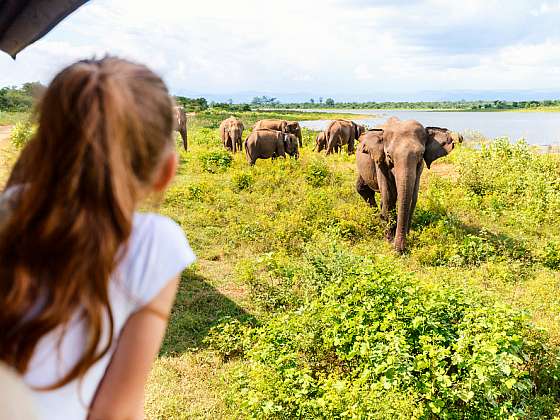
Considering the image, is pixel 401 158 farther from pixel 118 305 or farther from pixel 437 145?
pixel 118 305

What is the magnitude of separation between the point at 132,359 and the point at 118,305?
12cm

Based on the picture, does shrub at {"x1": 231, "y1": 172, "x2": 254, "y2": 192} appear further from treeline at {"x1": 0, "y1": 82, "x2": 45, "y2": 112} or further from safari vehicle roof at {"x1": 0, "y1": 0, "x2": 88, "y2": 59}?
safari vehicle roof at {"x1": 0, "y1": 0, "x2": 88, "y2": 59}

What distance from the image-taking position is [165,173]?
109 centimetres

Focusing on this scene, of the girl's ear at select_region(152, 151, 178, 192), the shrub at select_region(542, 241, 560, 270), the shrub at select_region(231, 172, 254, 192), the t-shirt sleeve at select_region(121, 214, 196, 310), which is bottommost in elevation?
the shrub at select_region(542, 241, 560, 270)

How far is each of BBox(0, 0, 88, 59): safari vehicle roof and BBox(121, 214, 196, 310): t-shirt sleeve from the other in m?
0.94

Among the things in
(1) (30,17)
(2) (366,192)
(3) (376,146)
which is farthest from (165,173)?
(2) (366,192)

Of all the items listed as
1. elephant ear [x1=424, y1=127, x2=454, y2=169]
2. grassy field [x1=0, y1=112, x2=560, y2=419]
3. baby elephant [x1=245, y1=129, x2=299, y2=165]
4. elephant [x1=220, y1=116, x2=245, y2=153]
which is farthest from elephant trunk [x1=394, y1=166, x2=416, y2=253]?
elephant [x1=220, y1=116, x2=245, y2=153]

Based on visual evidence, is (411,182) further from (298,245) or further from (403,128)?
(298,245)

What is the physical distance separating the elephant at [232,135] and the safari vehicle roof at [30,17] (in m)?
17.3

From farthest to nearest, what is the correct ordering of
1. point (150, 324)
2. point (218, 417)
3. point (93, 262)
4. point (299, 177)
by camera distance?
1. point (299, 177)
2. point (218, 417)
3. point (150, 324)
4. point (93, 262)

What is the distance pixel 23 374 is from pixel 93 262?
248 mm

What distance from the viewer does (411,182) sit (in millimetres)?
7918

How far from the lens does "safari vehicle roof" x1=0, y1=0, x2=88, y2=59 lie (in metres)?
1.59

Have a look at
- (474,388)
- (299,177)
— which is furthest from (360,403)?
(299,177)
